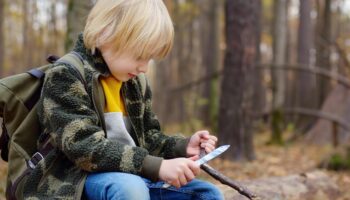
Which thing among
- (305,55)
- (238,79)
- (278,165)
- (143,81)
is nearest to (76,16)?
(238,79)

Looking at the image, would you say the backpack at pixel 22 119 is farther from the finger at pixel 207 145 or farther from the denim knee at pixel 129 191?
the finger at pixel 207 145

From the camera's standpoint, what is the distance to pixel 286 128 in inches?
552

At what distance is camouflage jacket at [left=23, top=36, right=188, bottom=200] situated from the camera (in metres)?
2.20

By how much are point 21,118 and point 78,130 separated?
0.36 meters

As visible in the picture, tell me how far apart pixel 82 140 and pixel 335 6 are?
1044 inches

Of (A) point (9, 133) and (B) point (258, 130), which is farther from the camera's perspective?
(B) point (258, 130)

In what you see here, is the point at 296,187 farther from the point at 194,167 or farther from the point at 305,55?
the point at 305,55

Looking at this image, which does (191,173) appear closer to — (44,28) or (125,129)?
(125,129)

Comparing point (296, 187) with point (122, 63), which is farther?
point (296, 187)

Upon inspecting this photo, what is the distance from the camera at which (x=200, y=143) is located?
2598mm

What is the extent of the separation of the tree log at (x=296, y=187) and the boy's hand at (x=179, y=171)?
1.48m

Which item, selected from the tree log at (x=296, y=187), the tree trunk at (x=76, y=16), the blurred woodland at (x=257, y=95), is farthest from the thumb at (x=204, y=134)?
the tree trunk at (x=76, y=16)

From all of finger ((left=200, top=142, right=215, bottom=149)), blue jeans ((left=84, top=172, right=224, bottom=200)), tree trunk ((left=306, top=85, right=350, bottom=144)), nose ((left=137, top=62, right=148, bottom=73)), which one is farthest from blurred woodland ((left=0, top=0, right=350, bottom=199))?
blue jeans ((left=84, top=172, right=224, bottom=200))

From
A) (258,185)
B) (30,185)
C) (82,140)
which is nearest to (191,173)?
(82,140)
